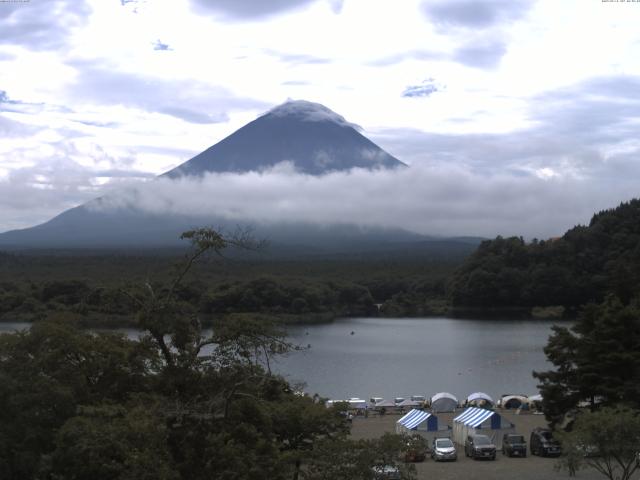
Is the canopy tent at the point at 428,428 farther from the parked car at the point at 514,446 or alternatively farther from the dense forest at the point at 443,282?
the dense forest at the point at 443,282

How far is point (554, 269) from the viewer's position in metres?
57.3

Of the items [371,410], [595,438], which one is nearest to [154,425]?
[595,438]

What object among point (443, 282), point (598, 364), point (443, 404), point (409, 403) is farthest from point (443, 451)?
point (443, 282)

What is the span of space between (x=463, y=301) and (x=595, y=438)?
49360 millimetres

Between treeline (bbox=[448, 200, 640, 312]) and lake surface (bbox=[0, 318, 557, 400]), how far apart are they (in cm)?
923

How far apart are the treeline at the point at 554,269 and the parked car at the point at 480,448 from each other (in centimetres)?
4165

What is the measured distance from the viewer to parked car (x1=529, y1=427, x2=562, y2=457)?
15008mm

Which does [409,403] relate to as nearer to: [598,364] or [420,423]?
[420,423]

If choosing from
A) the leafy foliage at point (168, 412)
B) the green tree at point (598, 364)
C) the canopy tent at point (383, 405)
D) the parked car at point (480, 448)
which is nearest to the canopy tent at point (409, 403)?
the canopy tent at point (383, 405)

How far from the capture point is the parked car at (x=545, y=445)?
49.2 feet

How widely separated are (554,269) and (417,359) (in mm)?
26450

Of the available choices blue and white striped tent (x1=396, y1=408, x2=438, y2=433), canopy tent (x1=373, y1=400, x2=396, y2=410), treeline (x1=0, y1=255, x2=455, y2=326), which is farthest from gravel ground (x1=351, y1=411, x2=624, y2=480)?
treeline (x1=0, y1=255, x2=455, y2=326)

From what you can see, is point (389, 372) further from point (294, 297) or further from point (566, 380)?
point (294, 297)

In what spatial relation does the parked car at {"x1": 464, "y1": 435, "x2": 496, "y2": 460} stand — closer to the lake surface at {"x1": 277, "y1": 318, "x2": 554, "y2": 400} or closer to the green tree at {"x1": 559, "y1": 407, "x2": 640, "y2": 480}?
the green tree at {"x1": 559, "y1": 407, "x2": 640, "y2": 480}
